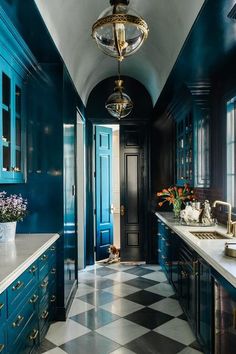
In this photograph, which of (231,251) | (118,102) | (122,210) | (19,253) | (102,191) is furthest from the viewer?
(102,191)

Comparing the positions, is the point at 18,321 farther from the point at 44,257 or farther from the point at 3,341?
the point at 44,257

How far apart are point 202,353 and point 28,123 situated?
2.65 meters

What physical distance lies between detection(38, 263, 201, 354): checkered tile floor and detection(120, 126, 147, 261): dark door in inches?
38.5

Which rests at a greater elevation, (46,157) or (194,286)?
(46,157)

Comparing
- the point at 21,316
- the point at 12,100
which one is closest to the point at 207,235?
the point at 21,316

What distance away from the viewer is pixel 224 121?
371 centimetres

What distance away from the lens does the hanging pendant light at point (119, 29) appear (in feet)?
5.66

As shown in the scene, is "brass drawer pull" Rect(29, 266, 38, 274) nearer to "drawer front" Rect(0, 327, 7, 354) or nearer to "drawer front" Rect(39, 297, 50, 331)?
"drawer front" Rect(39, 297, 50, 331)

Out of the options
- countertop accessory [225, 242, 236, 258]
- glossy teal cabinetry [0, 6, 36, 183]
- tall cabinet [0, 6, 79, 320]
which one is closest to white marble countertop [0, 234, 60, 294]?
tall cabinet [0, 6, 79, 320]

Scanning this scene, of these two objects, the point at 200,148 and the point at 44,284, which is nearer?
the point at 44,284

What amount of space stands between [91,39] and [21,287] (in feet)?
9.70

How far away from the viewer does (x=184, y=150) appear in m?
4.63

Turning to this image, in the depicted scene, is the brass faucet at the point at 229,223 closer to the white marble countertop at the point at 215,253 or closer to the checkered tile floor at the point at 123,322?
the white marble countertop at the point at 215,253

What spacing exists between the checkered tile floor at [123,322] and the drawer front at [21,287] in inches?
31.6
